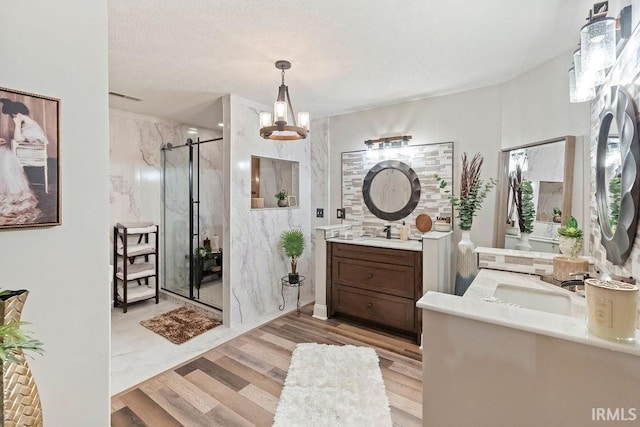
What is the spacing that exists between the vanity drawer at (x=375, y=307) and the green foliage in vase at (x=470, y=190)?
36.8 inches

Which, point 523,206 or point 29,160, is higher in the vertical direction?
point 29,160

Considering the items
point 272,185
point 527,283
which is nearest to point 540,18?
point 527,283

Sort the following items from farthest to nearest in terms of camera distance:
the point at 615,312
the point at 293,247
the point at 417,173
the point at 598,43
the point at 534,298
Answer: the point at 293,247 → the point at 417,173 → the point at 534,298 → the point at 598,43 → the point at 615,312

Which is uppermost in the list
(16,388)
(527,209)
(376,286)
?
(527,209)

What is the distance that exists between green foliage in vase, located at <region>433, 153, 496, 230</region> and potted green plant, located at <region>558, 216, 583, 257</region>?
2.79 ft

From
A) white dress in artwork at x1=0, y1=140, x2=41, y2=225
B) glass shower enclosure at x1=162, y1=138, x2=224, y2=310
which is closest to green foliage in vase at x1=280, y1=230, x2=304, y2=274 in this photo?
glass shower enclosure at x1=162, y1=138, x2=224, y2=310

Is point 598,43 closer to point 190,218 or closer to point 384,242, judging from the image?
point 384,242

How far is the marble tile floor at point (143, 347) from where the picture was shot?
231cm

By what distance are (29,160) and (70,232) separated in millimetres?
306

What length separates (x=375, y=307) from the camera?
303 centimetres

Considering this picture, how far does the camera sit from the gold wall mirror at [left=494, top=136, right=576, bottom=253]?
6.79 ft

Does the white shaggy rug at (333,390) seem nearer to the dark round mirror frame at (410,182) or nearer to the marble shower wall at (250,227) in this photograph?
the marble shower wall at (250,227)

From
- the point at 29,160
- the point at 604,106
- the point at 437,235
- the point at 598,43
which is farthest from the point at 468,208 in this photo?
the point at 29,160

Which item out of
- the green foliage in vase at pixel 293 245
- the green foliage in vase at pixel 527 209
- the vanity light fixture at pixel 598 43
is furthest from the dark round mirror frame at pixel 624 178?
the green foliage in vase at pixel 293 245
